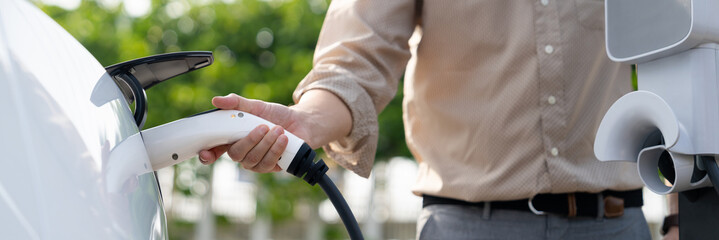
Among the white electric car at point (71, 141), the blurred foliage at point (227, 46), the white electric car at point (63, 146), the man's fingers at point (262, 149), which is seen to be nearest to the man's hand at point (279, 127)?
the man's fingers at point (262, 149)

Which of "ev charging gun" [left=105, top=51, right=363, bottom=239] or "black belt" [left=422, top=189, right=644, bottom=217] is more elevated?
"ev charging gun" [left=105, top=51, right=363, bottom=239]

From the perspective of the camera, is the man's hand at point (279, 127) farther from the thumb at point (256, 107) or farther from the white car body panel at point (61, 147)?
the white car body panel at point (61, 147)

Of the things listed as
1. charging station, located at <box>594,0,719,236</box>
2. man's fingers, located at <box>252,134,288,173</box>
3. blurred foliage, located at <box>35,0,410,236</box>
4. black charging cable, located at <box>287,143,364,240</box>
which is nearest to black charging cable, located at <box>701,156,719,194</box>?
charging station, located at <box>594,0,719,236</box>

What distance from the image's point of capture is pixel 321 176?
1.26 meters

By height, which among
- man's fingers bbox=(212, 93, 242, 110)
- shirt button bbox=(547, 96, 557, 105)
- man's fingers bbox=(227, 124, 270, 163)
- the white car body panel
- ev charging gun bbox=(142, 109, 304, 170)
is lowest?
shirt button bbox=(547, 96, 557, 105)

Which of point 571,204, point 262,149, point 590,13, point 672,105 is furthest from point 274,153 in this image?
point 590,13

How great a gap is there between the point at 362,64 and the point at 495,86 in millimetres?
302

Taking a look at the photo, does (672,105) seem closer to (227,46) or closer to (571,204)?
Answer: (571,204)

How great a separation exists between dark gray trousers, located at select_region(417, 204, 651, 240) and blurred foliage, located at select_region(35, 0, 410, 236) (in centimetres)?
1056

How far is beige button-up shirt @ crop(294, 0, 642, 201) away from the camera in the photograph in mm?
1634

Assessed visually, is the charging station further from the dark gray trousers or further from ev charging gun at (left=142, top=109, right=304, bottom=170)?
ev charging gun at (left=142, top=109, right=304, bottom=170)

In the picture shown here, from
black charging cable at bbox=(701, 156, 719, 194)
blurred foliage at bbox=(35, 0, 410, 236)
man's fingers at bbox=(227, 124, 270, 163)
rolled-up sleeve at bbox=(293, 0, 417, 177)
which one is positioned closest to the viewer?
black charging cable at bbox=(701, 156, 719, 194)

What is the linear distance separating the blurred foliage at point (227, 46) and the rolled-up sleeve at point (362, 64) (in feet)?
34.6

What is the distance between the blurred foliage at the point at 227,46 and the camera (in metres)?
12.6
